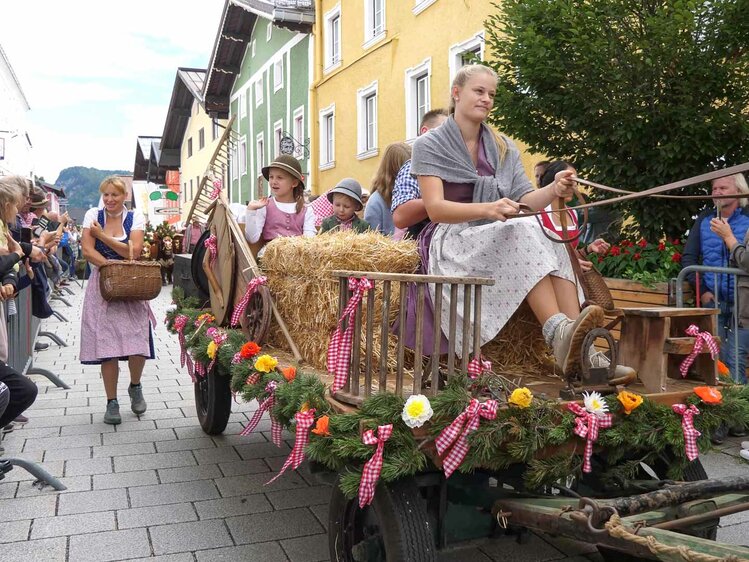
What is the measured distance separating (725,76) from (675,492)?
507 centimetres

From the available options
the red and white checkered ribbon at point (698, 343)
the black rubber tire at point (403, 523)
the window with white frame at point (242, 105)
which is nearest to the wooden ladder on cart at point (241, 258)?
the black rubber tire at point (403, 523)

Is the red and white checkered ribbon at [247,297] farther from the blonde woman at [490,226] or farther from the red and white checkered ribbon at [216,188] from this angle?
the red and white checkered ribbon at [216,188]

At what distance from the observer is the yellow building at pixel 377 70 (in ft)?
47.8

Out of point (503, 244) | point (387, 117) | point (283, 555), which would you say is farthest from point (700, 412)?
point (387, 117)

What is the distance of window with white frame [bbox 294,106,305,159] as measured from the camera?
22500mm

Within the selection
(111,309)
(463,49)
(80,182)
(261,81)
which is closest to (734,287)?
(111,309)

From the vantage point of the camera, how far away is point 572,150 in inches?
293

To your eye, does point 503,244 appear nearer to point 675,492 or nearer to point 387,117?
point 675,492

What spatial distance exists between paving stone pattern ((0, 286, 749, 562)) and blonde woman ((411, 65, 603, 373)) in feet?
2.86

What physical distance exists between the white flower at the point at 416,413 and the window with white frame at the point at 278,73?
75.9 feet

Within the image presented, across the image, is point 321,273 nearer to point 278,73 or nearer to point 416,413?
point 416,413

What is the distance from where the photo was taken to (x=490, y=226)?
10.6ft

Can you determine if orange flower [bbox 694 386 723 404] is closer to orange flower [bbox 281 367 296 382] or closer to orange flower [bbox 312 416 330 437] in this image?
orange flower [bbox 312 416 330 437]

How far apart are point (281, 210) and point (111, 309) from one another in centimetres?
156
